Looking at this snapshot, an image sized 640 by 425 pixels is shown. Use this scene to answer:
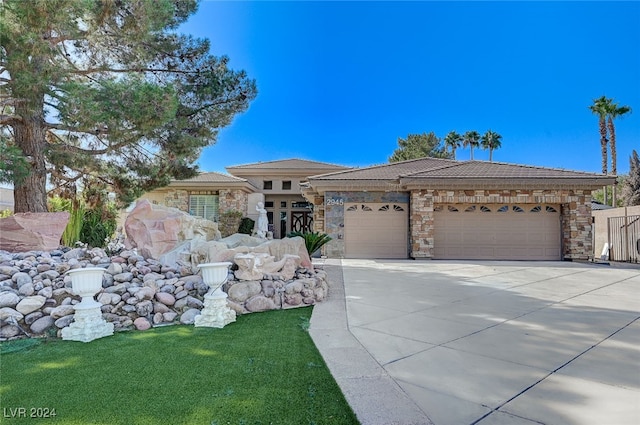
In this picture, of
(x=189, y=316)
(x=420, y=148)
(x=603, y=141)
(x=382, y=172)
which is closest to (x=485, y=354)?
(x=189, y=316)

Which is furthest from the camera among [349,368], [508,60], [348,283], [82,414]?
[508,60]

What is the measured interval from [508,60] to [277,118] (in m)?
12.2

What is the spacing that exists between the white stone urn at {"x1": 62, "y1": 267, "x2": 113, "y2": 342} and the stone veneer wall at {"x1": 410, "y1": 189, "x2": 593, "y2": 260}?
11064mm

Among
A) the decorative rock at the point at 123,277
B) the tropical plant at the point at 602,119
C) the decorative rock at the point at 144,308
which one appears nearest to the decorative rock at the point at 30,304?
the decorative rock at the point at 123,277

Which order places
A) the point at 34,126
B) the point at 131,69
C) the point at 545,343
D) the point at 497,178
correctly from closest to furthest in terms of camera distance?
the point at 545,343
the point at 34,126
the point at 131,69
the point at 497,178

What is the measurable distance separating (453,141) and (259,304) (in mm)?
34009

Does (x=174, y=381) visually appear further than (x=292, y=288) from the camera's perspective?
No

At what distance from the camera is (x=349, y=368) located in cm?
294

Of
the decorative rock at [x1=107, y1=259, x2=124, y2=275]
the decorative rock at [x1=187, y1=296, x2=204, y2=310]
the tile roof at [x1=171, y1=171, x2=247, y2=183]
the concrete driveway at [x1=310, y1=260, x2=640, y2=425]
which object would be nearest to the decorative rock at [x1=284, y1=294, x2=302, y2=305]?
the concrete driveway at [x1=310, y1=260, x2=640, y2=425]

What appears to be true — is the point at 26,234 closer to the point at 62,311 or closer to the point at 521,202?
the point at 62,311

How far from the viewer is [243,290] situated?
5.28m

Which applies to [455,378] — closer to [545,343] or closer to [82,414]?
[545,343]

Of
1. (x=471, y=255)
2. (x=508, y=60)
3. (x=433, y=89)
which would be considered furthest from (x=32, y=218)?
(x=433, y=89)

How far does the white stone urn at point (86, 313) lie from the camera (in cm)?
390
